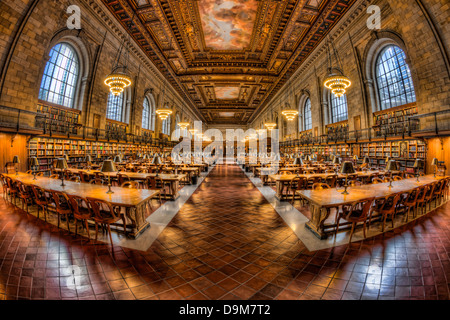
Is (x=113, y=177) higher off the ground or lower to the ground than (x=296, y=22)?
lower

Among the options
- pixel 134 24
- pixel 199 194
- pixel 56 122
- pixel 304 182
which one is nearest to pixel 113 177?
pixel 199 194

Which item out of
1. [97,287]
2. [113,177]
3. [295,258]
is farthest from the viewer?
[113,177]

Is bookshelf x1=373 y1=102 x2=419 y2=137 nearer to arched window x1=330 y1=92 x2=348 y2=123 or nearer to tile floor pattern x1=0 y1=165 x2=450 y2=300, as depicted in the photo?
arched window x1=330 y1=92 x2=348 y2=123

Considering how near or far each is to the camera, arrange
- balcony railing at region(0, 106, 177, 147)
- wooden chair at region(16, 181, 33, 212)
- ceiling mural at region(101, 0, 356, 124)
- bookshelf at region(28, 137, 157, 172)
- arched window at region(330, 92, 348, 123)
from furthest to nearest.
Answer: arched window at region(330, 92, 348, 123) < ceiling mural at region(101, 0, 356, 124) < bookshelf at region(28, 137, 157, 172) < balcony railing at region(0, 106, 177, 147) < wooden chair at region(16, 181, 33, 212)

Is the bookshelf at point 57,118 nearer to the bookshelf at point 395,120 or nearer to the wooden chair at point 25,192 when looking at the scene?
the wooden chair at point 25,192

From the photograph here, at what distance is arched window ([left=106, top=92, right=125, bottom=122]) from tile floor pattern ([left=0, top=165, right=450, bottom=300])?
12.9 m

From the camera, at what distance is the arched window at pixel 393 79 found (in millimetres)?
9772

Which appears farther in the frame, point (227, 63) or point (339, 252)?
point (227, 63)

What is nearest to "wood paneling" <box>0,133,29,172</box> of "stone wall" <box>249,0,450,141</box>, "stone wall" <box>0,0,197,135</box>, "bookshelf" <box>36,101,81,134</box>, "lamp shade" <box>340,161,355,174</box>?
"bookshelf" <box>36,101,81,134</box>

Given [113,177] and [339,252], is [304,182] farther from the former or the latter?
[113,177]

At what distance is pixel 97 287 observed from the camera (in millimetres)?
2010

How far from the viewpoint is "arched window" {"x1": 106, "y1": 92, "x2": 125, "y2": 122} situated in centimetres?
1455

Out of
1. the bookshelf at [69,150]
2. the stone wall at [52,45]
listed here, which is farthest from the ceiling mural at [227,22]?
the bookshelf at [69,150]
